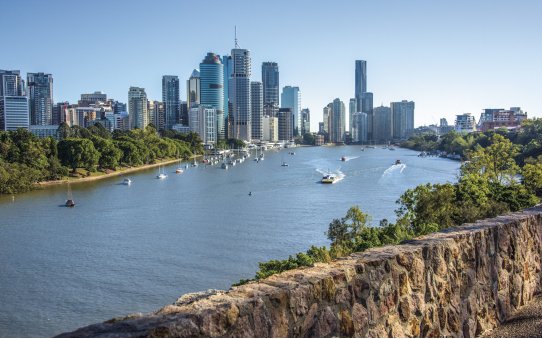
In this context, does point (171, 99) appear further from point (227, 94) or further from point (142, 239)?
point (142, 239)

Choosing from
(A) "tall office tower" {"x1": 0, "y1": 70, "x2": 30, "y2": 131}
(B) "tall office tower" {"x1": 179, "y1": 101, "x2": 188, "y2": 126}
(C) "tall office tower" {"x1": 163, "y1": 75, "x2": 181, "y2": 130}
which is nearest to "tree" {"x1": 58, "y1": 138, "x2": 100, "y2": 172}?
(A) "tall office tower" {"x1": 0, "y1": 70, "x2": 30, "y2": 131}

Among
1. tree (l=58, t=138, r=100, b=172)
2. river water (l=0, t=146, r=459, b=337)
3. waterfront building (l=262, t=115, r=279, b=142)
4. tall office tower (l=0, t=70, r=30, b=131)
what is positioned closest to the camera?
river water (l=0, t=146, r=459, b=337)

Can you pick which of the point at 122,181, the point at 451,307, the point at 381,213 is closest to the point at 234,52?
the point at 122,181

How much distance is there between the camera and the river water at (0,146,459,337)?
1001 cm

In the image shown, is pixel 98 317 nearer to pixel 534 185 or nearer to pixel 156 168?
pixel 534 185

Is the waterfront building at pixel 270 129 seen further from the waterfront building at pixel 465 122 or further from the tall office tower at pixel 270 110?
the waterfront building at pixel 465 122

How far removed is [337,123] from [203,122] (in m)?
37.9

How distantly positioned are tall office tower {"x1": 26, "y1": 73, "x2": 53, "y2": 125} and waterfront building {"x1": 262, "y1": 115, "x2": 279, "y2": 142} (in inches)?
1390

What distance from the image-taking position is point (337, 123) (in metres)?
110

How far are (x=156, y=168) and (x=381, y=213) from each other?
1061 inches

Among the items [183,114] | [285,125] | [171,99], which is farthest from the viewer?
[285,125]

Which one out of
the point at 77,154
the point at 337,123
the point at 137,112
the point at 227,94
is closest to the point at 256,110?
the point at 227,94

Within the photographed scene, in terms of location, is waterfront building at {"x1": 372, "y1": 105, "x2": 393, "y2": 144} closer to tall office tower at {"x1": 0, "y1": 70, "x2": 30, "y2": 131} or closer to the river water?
tall office tower at {"x1": 0, "y1": 70, "x2": 30, "y2": 131}

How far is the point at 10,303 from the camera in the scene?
999 centimetres
